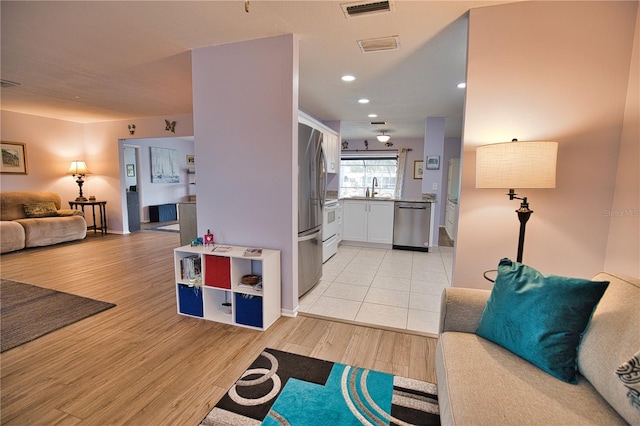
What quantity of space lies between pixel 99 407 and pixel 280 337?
1.17m

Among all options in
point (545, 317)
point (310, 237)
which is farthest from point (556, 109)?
point (310, 237)

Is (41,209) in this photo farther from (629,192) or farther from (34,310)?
(629,192)

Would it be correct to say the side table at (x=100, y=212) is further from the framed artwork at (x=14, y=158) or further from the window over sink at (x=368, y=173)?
the window over sink at (x=368, y=173)

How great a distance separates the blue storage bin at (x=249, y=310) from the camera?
250 cm

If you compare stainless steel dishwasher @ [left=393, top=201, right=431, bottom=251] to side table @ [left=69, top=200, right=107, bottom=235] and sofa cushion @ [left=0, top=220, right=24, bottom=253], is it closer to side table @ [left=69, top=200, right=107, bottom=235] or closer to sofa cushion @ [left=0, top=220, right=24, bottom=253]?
side table @ [left=69, top=200, right=107, bottom=235]

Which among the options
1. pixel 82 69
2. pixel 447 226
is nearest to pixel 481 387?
pixel 82 69

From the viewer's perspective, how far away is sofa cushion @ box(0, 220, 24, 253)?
466 cm

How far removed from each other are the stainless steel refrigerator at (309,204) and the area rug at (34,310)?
1955 mm

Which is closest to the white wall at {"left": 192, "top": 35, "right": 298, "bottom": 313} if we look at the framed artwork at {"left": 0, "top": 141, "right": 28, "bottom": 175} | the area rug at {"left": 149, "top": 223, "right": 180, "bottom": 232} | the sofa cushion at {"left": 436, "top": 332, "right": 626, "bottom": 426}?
the sofa cushion at {"left": 436, "top": 332, "right": 626, "bottom": 426}

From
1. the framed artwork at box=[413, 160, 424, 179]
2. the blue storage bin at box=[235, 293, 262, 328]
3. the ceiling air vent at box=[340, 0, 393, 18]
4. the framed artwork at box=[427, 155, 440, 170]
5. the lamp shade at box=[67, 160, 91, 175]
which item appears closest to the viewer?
the ceiling air vent at box=[340, 0, 393, 18]

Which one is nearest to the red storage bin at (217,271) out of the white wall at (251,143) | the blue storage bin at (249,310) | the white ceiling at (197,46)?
the blue storage bin at (249,310)

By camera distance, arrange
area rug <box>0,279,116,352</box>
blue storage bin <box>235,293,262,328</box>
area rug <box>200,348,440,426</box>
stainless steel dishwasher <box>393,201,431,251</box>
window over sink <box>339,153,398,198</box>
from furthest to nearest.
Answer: window over sink <box>339,153,398,198</box>
stainless steel dishwasher <box>393,201,431,251</box>
blue storage bin <box>235,293,262,328</box>
area rug <box>0,279,116,352</box>
area rug <box>200,348,440,426</box>

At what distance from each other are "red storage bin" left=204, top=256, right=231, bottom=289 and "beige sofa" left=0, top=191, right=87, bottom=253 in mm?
4487

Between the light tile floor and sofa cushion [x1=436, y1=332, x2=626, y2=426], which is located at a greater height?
sofa cushion [x1=436, y1=332, x2=626, y2=426]
